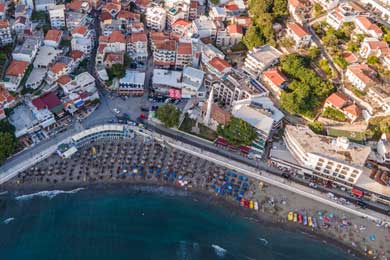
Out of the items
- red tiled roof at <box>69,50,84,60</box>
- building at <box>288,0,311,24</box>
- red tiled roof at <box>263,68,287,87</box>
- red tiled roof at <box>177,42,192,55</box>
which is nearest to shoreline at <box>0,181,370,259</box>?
red tiled roof at <box>263,68,287,87</box>

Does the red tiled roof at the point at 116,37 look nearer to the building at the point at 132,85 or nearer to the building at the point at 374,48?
the building at the point at 132,85

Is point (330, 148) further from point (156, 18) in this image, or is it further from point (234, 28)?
point (156, 18)

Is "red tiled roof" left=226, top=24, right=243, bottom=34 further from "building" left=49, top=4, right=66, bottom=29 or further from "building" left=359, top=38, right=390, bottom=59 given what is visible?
"building" left=49, top=4, right=66, bottom=29

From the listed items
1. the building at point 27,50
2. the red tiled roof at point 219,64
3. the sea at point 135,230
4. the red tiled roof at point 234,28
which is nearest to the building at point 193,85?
the red tiled roof at point 219,64

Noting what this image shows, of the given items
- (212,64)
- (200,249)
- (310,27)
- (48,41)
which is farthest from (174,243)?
(310,27)

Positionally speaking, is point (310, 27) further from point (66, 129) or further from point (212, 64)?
point (66, 129)

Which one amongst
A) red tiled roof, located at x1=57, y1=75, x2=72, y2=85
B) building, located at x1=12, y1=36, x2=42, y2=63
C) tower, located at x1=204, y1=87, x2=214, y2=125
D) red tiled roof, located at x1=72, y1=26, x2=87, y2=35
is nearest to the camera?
tower, located at x1=204, y1=87, x2=214, y2=125
